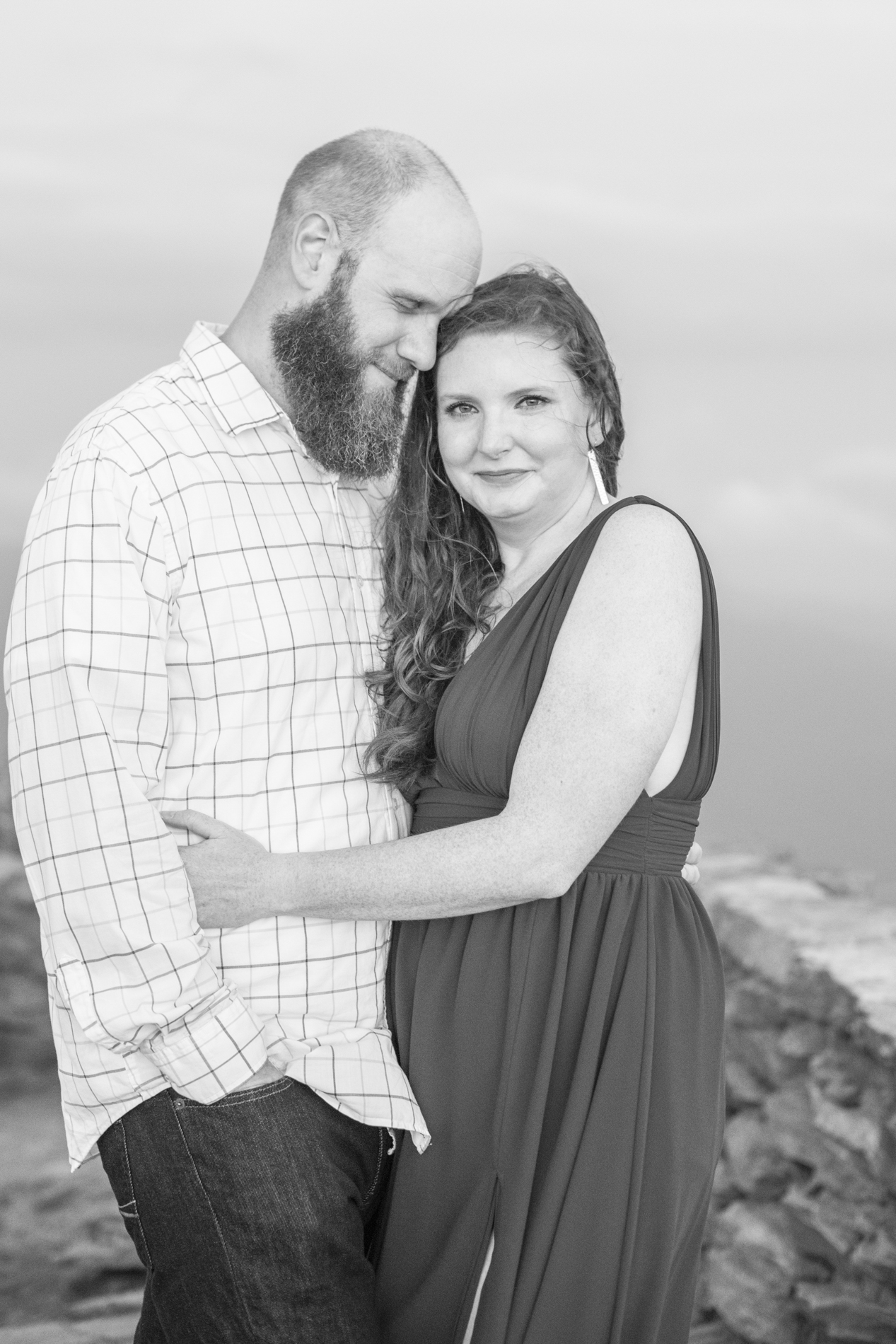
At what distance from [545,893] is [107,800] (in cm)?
52

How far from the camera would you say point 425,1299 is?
5.52 ft

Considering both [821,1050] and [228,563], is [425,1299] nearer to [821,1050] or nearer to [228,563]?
[228,563]

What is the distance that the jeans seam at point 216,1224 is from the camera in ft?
5.04

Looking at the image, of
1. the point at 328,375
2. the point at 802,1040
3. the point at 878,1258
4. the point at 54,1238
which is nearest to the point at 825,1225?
the point at 878,1258

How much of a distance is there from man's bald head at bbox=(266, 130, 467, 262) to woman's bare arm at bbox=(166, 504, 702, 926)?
1.91 ft

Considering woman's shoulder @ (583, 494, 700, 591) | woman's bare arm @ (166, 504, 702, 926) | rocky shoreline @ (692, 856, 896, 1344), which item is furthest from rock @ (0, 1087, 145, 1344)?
woman's shoulder @ (583, 494, 700, 591)

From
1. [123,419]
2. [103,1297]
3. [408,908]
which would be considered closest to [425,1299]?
[408,908]

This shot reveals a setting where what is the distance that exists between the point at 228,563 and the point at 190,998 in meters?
0.52

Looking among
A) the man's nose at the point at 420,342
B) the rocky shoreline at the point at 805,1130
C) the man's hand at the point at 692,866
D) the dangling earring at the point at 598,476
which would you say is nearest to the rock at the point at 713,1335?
the rocky shoreline at the point at 805,1130

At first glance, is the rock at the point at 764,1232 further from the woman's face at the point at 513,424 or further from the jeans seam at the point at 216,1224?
the woman's face at the point at 513,424

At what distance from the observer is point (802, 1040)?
3.17m

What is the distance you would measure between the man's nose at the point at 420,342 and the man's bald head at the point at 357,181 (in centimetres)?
13

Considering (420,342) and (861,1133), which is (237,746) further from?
(861,1133)

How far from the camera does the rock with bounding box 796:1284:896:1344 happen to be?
2582 millimetres
